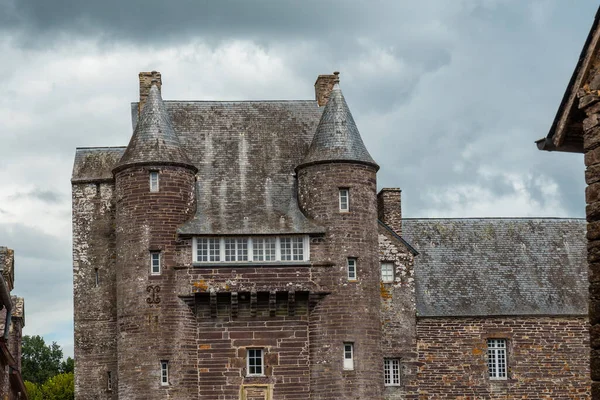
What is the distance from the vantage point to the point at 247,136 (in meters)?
41.0

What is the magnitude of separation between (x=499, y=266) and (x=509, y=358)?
156 inches

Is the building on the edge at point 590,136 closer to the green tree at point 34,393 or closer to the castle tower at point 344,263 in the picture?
the castle tower at point 344,263

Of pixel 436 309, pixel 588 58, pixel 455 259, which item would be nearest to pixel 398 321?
pixel 436 309

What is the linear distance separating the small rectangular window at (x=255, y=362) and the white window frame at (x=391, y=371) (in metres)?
4.81

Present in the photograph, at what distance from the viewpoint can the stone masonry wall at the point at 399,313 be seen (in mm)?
39406

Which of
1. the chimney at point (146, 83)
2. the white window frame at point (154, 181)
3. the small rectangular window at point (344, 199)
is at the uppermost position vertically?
the chimney at point (146, 83)

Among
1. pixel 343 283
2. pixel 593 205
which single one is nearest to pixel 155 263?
pixel 343 283

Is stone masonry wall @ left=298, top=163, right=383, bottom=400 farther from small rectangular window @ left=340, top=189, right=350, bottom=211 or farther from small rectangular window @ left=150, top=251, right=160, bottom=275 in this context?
small rectangular window @ left=150, top=251, right=160, bottom=275

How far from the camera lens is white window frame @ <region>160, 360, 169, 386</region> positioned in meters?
36.2

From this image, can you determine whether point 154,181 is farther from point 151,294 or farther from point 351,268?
point 351,268

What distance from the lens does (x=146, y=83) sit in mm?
41375

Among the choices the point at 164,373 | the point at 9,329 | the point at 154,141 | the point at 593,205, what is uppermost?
the point at 154,141

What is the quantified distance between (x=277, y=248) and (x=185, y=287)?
132 inches

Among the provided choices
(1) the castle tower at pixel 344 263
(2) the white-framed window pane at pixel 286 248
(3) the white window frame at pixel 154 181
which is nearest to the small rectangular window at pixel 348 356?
(1) the castle tower at pixel 344 263
